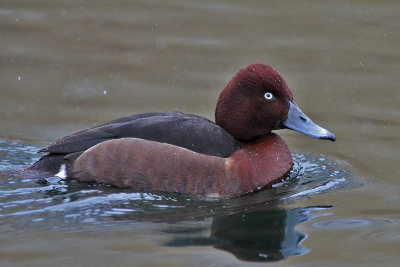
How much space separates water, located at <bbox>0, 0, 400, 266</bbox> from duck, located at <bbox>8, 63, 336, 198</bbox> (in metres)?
0.13

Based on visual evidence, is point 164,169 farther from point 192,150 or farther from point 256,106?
point 256,106

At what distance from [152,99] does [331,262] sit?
169 inches

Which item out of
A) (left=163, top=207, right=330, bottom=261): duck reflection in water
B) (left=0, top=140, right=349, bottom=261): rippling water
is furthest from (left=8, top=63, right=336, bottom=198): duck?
(left=163, top=207, right=330, bottom=261): duck reflection in water

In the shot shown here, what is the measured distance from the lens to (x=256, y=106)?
6.63 metres

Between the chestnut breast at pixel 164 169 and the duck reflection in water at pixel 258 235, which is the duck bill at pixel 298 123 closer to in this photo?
the chestnut breast at pixel 164 169

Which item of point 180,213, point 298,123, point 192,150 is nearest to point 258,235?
point 180,213

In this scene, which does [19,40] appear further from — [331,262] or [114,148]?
[331,262]

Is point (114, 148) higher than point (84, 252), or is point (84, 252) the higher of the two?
point (114, 148)

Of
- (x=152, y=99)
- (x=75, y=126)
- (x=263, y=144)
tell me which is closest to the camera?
(x=263, y=144)

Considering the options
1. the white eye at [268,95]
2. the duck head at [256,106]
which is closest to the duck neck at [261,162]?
the duck head at [256,106]

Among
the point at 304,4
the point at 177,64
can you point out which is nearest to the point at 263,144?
the point at 177,64

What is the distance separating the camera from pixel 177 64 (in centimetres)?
961

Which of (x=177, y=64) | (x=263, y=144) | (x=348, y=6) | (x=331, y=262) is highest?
(x=348, y=6)

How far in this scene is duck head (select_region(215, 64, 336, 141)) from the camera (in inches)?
260
